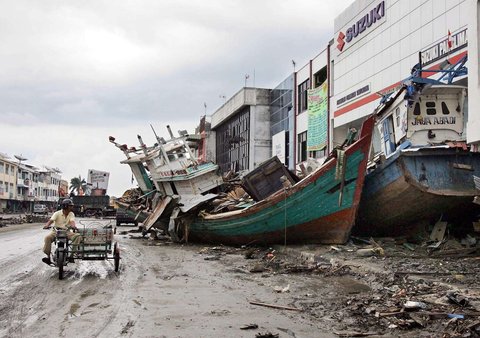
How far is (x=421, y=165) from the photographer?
36.5 ft

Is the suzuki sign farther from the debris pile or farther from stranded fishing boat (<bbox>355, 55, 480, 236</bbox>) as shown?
the debris pile

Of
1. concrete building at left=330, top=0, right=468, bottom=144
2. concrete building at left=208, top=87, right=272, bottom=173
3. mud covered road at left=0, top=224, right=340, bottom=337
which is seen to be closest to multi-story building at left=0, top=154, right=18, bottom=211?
concrete building at left=208, top=87, right=272, bottom=173

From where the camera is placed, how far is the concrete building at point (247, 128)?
145 ft

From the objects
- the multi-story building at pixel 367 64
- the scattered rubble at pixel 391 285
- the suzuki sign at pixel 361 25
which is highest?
the suzuki sign at pixel 361 25

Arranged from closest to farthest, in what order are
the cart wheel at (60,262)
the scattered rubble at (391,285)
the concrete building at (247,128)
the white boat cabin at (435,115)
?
the scattered rubble at (391,285) → the cart wheel at (60,262) → the white boat cabin at (435,115) → the concrete building at (247,128)

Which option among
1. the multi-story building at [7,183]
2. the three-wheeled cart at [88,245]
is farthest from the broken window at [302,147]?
the multi-story building at [7,183]

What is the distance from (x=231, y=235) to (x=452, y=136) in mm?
7082

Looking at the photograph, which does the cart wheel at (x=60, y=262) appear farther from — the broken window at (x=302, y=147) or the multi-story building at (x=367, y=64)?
the broken window at (x=302, y=147)

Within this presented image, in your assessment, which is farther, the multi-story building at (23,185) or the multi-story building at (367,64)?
the multi-story building at (23,185)

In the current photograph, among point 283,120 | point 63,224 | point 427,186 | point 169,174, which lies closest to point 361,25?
point 169,174

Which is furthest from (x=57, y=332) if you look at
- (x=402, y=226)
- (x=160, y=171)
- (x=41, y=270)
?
(x=160, y=171)

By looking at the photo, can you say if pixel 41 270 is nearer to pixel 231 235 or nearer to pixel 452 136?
pixel 231 235

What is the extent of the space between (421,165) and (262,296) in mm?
5787

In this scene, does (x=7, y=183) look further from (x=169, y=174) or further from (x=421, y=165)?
(x=421, y=165)
